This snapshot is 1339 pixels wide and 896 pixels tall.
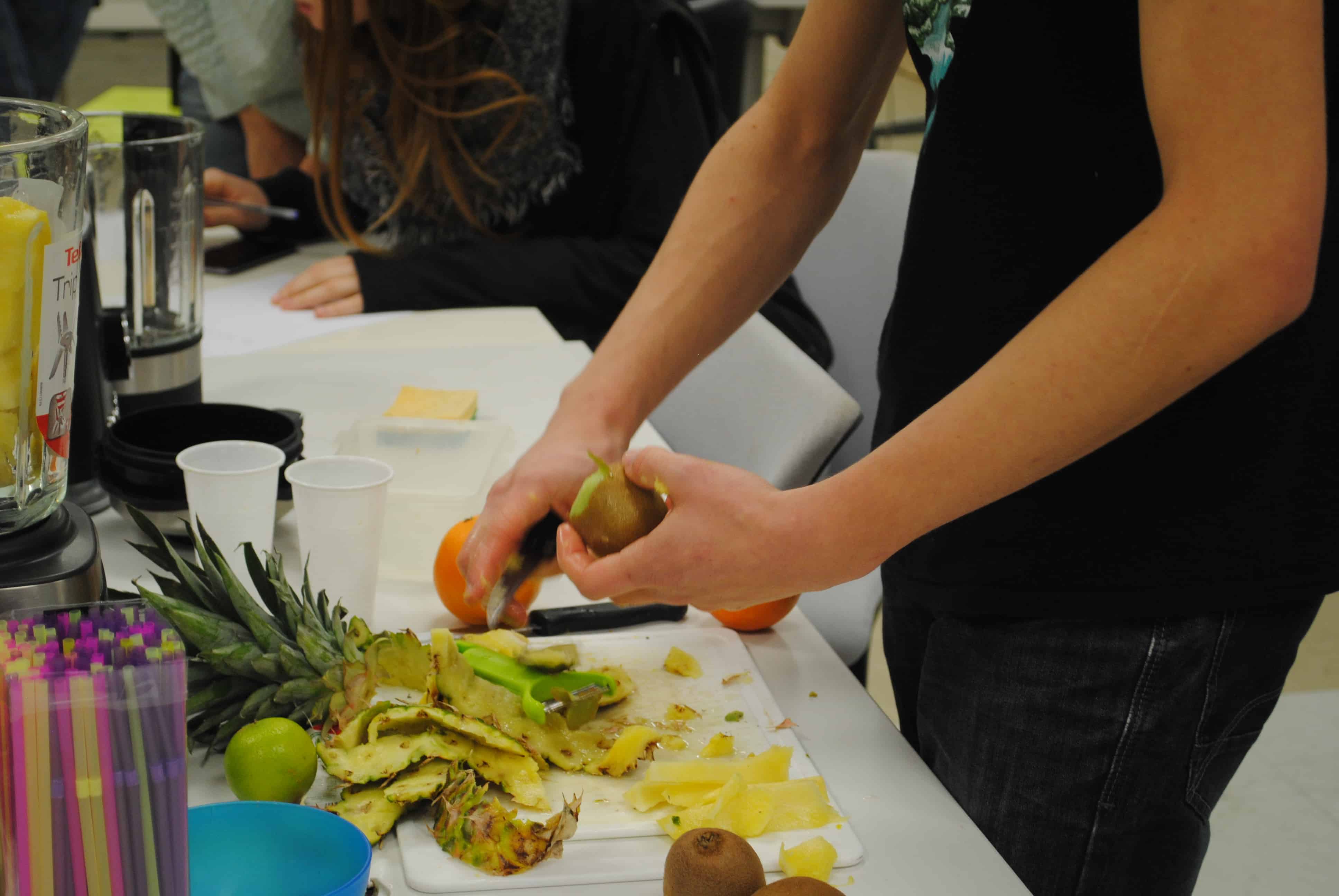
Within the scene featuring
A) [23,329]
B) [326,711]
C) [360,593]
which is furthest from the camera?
[360,593]

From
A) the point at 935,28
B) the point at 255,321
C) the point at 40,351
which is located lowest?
the point at 255,321

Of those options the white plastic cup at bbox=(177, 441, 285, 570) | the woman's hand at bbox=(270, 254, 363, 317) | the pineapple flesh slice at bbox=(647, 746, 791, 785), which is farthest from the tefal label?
the woman's hand at bbox=(270, 254, 363, 317)

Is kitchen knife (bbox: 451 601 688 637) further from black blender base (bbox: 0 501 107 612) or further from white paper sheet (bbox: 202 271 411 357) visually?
white paper sheet (bbox: 202 271 411 357)

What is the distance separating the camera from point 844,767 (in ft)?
2.92

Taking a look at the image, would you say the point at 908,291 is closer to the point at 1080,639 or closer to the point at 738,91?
the point at 1080,639

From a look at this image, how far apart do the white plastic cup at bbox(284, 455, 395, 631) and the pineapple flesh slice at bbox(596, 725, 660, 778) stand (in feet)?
0.87

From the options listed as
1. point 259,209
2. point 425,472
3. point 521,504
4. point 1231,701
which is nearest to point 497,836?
point 521,504

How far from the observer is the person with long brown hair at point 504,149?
2066 mm

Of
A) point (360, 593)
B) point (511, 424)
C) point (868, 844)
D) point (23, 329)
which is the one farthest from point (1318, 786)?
point (23, 329)

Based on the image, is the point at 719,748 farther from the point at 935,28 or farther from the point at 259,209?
the point at 259,209

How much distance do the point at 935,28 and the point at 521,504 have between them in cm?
48

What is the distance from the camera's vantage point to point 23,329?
0.76 metres

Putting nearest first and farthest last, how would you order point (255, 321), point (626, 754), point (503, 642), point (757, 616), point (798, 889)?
point (798, 889) < point (626, 754) < point (503, 642) < point (757, 616) < point (255, 321)

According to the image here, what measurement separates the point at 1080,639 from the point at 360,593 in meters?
0.59
